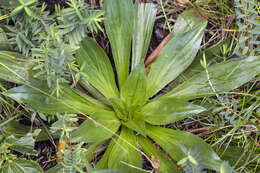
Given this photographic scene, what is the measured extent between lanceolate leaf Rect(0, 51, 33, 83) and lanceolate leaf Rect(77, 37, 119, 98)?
39 centimetres

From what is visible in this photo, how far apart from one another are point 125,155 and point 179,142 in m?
0.40

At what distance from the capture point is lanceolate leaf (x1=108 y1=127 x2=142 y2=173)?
5.87 ft

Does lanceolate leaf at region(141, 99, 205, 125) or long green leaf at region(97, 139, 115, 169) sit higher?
lanceolate leaf at region(141, 99, 205, 125)

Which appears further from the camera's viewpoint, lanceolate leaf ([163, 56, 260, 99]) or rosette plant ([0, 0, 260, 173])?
lanceolate leaf ([163, 56, 260, 99])

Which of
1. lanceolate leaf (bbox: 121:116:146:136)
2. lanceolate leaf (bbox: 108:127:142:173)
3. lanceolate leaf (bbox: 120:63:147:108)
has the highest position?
lanceolate leaf (bbox: 120:63:147:108)

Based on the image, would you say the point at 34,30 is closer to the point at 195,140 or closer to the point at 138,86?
the point at 138,86

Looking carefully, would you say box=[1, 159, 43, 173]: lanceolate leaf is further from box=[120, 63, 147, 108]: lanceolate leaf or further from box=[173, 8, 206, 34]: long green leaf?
box=[173, 8, 206, 34]: long green leaf

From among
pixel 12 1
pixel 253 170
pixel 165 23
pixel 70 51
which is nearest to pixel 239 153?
pixel 253 170

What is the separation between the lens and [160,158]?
6.29 feet

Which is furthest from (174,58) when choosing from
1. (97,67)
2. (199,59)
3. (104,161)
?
(104,161)

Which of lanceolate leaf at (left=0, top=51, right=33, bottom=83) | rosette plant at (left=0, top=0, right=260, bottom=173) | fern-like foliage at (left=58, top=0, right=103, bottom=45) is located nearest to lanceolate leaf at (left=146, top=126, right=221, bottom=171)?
rosette plant at (left=0, top=0, right=260, bottom=173)

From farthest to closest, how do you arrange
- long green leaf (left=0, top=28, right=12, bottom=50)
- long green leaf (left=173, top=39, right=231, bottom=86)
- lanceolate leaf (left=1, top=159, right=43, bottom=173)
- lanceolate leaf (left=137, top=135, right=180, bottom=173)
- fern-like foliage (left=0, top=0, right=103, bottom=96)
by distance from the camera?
long green leaf (left=173, top=39, right=231, bottom=86) → long green leaf (left=0, top=28, right=12, bottom=50) → lanceolate leaf (left=137, top=135, right=180, bottom=173) → lanceolate leaf (left=1, top=159, right=43, bottom=173) → fern-like foliage (left=0, top=0, right=103, bottom=96)

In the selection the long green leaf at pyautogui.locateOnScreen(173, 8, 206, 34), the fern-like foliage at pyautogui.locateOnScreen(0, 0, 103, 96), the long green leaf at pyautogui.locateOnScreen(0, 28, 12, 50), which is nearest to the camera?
the fern-like foliage at pyautogui.locateOnScreen(0, 0, 103, 96)

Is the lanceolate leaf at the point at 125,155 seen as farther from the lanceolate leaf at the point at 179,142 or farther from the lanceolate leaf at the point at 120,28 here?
the lanceolate leaf at the point at 120,28
